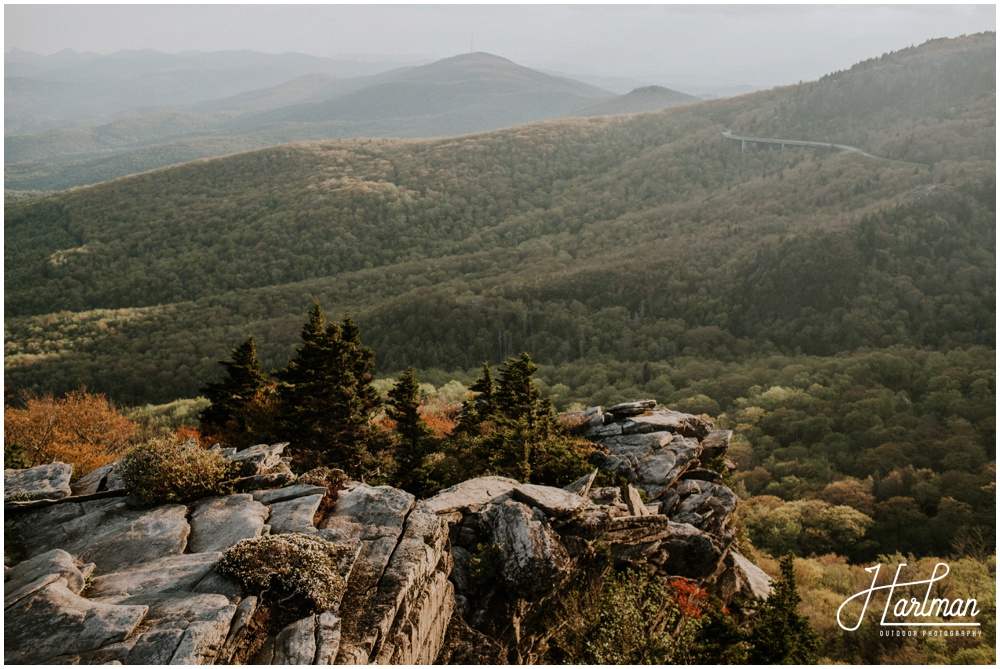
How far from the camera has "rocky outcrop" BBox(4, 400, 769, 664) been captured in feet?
29.5

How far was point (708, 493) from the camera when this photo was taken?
21531 millimetres

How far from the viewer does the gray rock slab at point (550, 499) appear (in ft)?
49.0

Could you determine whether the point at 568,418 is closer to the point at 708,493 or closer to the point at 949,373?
the point at 708,493

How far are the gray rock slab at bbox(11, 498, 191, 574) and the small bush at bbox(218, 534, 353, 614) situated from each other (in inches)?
84.3

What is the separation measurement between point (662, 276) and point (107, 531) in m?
64.2

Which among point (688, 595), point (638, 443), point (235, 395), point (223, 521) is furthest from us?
point (235, 395)

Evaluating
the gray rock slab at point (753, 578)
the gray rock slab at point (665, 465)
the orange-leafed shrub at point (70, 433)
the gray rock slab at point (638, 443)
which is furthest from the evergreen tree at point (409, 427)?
the orange-leafed shrub at point (70, 433)

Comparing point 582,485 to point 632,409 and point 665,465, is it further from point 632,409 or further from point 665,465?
point 632,409

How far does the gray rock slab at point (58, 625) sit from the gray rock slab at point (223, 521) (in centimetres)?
243

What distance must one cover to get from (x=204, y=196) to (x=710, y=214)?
98.0 m

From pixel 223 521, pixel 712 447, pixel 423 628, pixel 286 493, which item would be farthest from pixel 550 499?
pixel 712 447

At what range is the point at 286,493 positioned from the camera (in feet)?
45.2

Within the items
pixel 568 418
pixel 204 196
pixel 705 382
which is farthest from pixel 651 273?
pixel 204 196

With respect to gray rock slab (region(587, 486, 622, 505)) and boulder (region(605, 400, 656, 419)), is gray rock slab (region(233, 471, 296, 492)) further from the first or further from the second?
boulder (region(605, 400, 656, 419))
